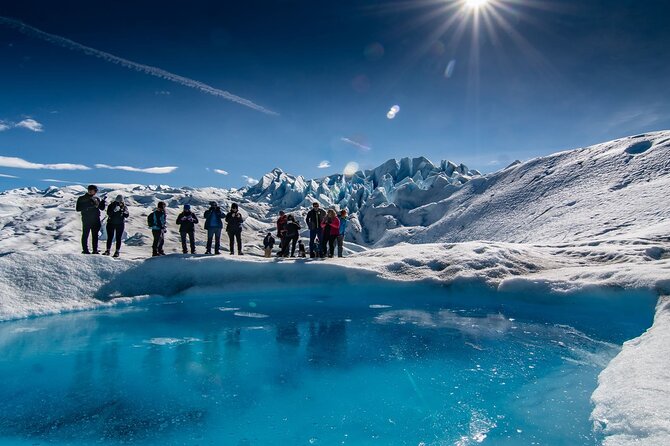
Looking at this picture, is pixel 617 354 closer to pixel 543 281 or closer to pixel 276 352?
pixel 543 281

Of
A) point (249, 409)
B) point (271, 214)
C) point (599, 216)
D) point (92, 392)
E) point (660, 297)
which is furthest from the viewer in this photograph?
point (271, 214)

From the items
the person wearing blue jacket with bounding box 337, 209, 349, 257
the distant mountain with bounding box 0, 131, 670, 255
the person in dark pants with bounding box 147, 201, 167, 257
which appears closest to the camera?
the person in dark pants with bounding box 147, 201, 167, 257

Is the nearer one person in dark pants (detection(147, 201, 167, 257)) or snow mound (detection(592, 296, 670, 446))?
snow mound (detection(592, 296, 670, 446))

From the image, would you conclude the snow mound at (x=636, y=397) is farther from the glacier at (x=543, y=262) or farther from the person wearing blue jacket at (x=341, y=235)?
the person wearing blue jacket at (x=341, y=235)

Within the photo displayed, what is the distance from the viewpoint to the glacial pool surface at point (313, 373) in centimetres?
398

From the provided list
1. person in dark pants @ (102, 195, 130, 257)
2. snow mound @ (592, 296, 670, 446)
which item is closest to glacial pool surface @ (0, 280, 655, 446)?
snow mound @ (592, 296, 670, 446)

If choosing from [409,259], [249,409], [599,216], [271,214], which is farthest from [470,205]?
[271,214]

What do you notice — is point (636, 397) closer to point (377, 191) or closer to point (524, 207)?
point (524, 207)

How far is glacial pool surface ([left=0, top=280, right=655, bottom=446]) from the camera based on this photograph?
3984mm

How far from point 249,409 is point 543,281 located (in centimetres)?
889

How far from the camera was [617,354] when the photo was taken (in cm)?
615

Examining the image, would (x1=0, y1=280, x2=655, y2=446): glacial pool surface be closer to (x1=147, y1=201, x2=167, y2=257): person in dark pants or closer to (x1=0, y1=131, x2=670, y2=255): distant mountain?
(x1=147, y1=201, x2=167, y2=257): person in dark pants

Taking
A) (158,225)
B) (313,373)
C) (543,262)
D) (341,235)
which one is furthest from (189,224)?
(543,262)

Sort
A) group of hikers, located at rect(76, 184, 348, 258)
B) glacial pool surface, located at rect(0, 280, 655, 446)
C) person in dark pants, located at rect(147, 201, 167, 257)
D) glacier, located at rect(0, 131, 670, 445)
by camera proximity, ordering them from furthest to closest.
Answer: person in dark pants, located at rect(147, 201, 167, 257)
group of hikers, located at rect(76, 184, 348, 258)
glacier, located at rect(0, 131, 670, 445)
glacial pool surface, located at rect(0, 280, 655, 446)
